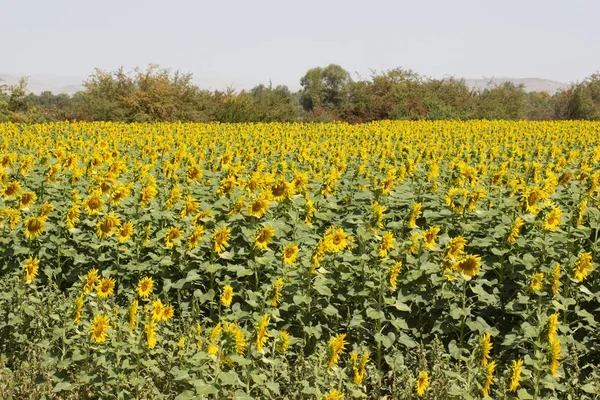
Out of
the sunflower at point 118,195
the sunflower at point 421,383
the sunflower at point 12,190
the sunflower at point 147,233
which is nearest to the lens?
the sunflower at point 421,383

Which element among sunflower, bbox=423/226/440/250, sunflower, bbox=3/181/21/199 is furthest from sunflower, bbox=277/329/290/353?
sunflower, bbox=3/181/21/199

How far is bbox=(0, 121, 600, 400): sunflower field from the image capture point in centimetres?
383

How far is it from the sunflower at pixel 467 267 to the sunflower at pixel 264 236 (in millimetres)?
1392

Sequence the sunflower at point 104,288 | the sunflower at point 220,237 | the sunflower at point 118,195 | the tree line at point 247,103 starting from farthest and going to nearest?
the tree line at point 247,103, the sunflower at point 118,195, the sunflower at point 220,237, the sunflower at point 104,288

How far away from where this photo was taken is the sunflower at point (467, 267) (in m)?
4.39

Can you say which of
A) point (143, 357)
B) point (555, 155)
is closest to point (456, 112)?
point (555, 155)

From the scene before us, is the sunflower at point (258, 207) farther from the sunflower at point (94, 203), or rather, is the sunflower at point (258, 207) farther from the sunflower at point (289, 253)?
the sunflower at point (94, 203)

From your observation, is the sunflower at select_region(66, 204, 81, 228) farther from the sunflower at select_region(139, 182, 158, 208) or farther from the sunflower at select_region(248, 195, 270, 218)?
the sunflower at select_region(248, 195, 270, 218)

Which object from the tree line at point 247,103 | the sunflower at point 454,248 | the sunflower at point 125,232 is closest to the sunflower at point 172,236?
the sunflower at point 125,232

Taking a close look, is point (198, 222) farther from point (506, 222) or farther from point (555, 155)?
point (555, 155)

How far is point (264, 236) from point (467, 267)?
1.54 meters

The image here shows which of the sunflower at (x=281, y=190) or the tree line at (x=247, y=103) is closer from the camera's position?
the sunflower at (x=281, y=190)

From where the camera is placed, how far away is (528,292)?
15.3 feet

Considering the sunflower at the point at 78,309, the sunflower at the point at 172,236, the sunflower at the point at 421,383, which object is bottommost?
the sunflower at the point at 421,383
